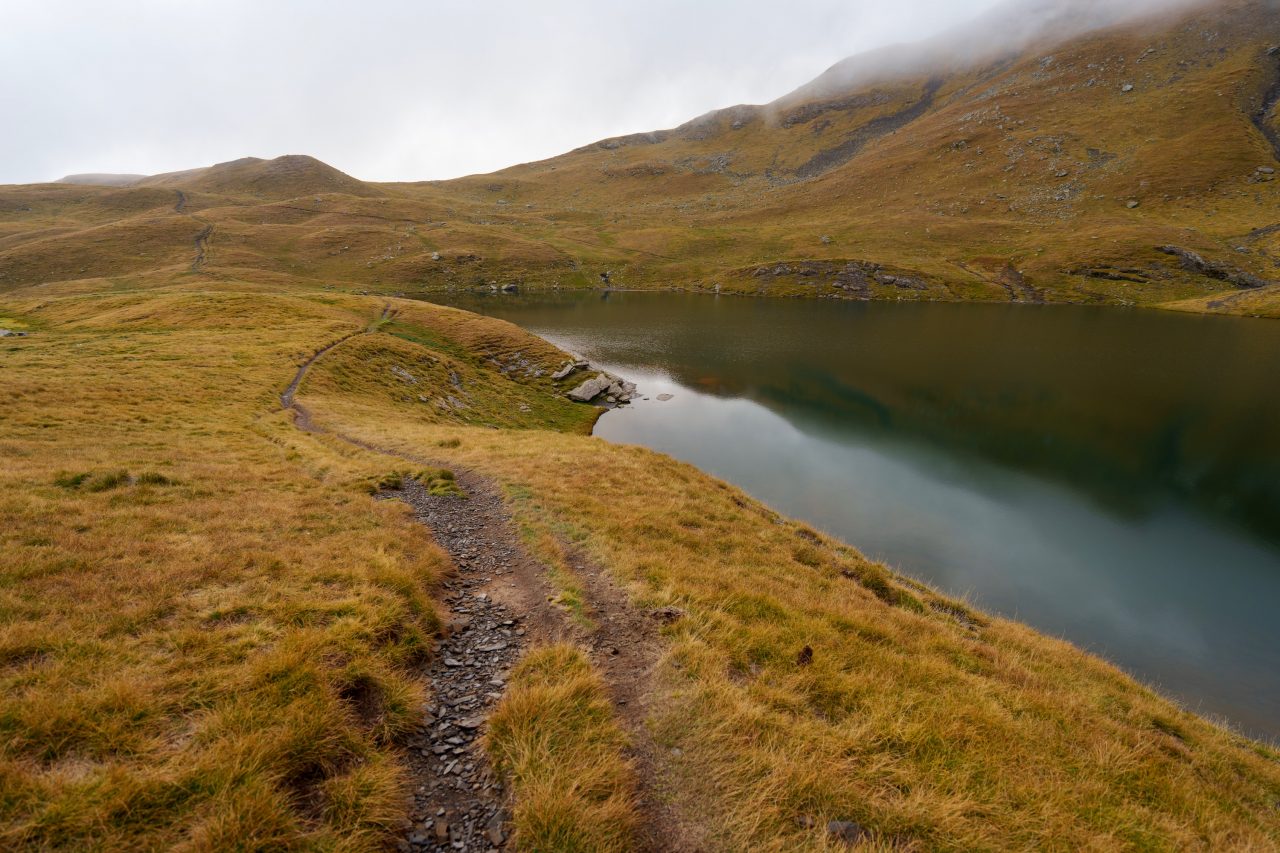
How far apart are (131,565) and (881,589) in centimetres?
1920

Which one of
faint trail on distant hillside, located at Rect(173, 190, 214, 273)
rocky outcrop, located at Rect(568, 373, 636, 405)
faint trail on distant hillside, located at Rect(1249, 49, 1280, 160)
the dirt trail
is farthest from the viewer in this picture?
faint trail on distant hillside, located at Rect(1249, 49, 1280, 160)

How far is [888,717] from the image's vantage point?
316 inches

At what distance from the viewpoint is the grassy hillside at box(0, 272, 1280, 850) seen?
528 cm

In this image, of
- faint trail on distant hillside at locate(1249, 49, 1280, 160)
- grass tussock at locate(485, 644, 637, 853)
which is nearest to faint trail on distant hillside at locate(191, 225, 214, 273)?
grass tussock at locate(485, 644, 637, 853)

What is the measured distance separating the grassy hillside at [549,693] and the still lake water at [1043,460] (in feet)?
30.2

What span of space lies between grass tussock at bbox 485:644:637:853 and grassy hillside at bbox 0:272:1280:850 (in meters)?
0.04

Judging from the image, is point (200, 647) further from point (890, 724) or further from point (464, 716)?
point (890, 724)

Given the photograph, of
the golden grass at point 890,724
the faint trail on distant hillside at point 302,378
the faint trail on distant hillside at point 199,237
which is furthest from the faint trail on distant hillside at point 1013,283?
the faint trail on distant hillside at point 199,237

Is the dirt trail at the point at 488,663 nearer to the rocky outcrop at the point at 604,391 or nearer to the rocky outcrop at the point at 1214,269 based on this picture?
the rocky outcrop at the point at 604,391

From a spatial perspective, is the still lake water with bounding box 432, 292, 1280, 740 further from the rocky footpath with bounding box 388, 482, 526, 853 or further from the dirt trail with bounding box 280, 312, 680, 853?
the rocky footpath with bounding box 388, 482, 526, 853

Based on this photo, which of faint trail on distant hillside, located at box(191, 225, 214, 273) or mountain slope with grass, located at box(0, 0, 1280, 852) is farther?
faint trail on distant hillside, located at box(191, 225, 214, 273)

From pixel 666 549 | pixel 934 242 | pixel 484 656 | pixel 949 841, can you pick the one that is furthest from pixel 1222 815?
pixel 934 242

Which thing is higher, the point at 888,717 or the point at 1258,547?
the point at 888,717

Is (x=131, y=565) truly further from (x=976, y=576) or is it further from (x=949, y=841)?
(x=976, y=576)
